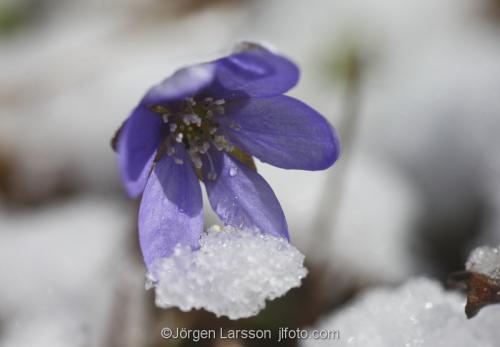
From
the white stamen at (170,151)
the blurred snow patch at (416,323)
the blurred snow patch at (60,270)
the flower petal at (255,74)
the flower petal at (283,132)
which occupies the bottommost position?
the blurred snow patch at (60,270)

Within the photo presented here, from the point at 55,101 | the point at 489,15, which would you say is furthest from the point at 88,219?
the point at 489,15

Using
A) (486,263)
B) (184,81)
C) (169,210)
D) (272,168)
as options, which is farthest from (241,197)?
(272,168)

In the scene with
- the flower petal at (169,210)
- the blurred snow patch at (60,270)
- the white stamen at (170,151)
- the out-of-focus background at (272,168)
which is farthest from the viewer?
the out-of-focus background at (272,168)

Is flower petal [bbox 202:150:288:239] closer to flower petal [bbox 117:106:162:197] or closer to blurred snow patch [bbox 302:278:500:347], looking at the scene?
flower petal [bbox 117:106:162:197]

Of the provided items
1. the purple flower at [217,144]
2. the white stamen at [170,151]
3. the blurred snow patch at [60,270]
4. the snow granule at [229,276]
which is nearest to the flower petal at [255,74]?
the purple flower at [217,144]

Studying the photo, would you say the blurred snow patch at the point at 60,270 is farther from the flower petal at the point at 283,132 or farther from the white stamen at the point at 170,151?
the flower petal at the point at 283,132

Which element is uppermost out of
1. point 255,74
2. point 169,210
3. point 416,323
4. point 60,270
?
point 255,74

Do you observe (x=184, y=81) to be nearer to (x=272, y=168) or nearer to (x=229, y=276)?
(x=229, y=276)
